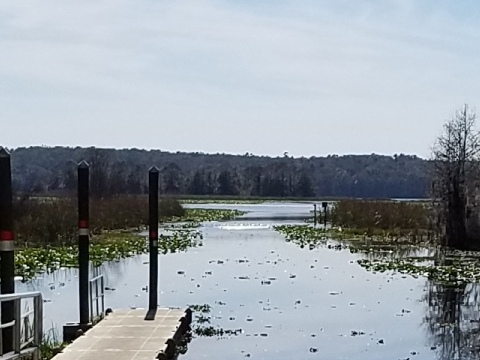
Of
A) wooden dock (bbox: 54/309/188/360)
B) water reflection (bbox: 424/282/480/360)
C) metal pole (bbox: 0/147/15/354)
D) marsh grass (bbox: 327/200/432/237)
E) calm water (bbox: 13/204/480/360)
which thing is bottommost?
water reflection (bbox: 424/282/480/360)

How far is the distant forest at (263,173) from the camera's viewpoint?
11131 centimetres

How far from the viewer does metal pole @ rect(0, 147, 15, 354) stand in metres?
8.10

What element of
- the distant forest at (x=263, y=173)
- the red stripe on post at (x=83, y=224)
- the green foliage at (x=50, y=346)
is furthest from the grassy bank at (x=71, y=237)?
the distant forest at (x=263, y=173)

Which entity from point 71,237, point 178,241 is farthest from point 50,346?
point 178,241

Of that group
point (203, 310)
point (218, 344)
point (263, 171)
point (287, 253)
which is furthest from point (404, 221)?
point (263, 171)

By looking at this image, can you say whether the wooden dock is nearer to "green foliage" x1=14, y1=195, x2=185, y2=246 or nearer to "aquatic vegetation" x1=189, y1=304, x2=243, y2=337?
"aquatic vegetation" x1=189, y1=304, x2=243, y2=337

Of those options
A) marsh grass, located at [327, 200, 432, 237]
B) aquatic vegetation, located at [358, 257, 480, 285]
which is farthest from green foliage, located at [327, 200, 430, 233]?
aquatic vegetation, located at [358, 257, 480, 285]

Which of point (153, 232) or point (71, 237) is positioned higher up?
point (153, 232)

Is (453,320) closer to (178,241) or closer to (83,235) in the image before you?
(83,235)

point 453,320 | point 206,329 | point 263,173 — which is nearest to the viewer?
point 206,329

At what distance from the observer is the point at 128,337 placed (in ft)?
36.4

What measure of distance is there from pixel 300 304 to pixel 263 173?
10670cm

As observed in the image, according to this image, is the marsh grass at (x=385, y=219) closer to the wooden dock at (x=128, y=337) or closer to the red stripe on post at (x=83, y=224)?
the wooden dock at (x=128, y=337)

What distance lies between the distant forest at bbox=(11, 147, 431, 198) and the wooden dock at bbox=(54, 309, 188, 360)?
82.0 metres
